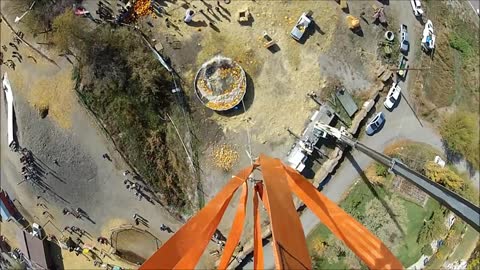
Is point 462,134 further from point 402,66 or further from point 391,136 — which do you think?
point 402,66

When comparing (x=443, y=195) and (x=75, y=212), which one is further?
(x=75, y=212)

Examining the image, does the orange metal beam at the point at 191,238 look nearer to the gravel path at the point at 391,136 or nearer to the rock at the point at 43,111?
the gravel path at the point at 391,136

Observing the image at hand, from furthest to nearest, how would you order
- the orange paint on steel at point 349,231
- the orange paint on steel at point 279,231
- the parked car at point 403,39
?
the parked car at point 403,39
the orange paint on steel at point 349,231
the orange paint on steel at point 279,231

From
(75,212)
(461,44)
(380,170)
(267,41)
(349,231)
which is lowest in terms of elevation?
(380,170)

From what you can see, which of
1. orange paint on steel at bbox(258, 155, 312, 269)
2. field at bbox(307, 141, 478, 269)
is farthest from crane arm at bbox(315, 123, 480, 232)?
field at bbox(307, 141, 478, 269)

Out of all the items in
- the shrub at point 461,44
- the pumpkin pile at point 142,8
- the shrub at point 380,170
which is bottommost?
the shrub at point 380,170

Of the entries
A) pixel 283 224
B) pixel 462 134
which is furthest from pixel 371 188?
pixel 283 224

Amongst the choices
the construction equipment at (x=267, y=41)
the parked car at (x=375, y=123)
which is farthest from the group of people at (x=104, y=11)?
the parked car at (x=375, y=123)
